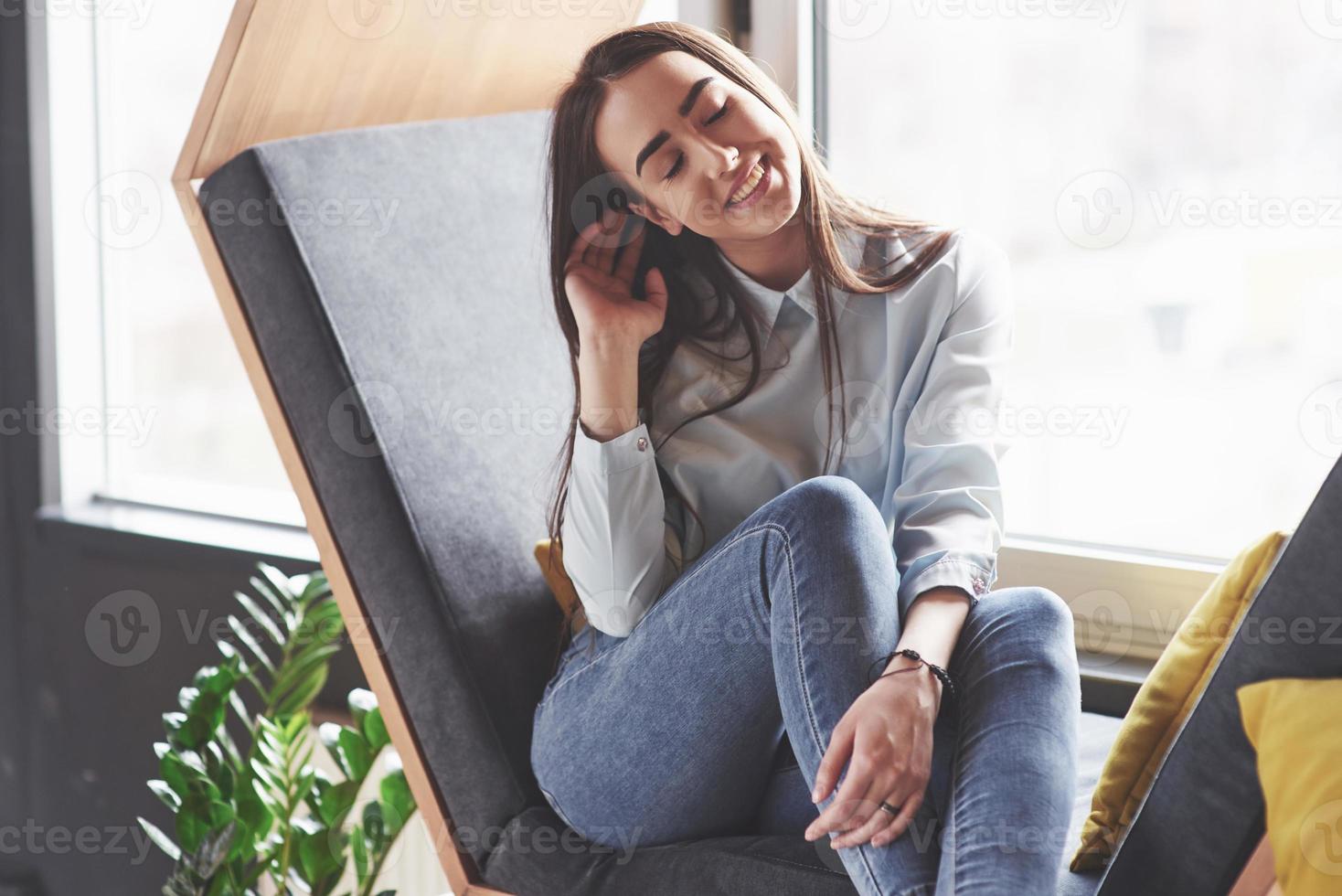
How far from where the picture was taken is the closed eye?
124cm

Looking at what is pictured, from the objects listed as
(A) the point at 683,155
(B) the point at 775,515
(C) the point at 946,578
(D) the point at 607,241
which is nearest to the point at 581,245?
(D) the point at 607,241

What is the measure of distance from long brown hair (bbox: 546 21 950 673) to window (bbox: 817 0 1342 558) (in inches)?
13.3

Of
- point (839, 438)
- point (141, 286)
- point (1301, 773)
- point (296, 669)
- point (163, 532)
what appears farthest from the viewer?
point (141, 286)

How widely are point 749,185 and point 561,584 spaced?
466mm

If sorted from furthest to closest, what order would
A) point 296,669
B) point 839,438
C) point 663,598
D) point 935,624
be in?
point 296,669, point 839,438, point 663,598, point 935,624

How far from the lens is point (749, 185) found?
48.7 inches

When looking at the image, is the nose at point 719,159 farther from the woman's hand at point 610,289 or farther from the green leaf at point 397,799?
the green leaf at point 397,799

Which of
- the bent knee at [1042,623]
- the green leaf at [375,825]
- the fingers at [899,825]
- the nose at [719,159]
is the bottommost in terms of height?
the green leaf at [375,825]

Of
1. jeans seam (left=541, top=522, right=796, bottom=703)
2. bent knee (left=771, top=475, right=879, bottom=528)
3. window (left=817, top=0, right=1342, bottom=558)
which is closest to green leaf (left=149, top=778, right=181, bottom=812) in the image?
jeans seam (left=541, top=522, right=796, bottom=703)

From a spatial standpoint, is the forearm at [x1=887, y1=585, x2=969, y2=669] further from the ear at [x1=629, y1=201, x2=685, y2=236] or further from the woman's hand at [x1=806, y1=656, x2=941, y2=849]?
the ear at [x1=629, y1=201, x2=685, y2=236]

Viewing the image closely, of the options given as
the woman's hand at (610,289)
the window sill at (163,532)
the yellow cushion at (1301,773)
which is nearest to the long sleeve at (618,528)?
the woman's hand at (610,289)

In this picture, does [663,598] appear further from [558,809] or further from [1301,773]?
[1301,773]

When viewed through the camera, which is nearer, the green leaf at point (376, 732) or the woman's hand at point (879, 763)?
the woman's hand at point (879, 763)

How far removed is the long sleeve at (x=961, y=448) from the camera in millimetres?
1185
